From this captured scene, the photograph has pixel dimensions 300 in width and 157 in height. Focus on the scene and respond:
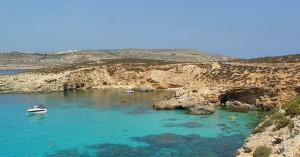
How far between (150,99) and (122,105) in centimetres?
780

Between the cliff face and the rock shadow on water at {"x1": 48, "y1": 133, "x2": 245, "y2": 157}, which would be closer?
the rock shadow on water at {"x1": 48, "y1": 133, "x2": 245, "y2": 157}

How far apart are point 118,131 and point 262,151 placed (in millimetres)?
25103

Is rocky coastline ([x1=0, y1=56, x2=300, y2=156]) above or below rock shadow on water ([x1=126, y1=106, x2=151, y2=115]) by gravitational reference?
above

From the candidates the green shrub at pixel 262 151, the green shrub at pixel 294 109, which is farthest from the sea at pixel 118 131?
the green shrub at pixel 262 151

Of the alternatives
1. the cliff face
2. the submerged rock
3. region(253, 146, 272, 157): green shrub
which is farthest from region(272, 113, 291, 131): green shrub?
the cliff face

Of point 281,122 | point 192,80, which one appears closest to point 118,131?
point 281,122

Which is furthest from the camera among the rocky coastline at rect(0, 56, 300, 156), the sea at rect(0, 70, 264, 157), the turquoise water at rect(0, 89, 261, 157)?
the rocky coastline at rect(0, 56, 300, 156)

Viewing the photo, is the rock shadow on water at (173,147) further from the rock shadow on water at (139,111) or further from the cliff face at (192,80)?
the cliff face at (192,80)

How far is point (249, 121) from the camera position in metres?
42.5

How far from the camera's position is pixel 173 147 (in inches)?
1225

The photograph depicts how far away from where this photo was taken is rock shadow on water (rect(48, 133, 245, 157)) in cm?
2884

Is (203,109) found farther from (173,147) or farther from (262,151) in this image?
(262,151)

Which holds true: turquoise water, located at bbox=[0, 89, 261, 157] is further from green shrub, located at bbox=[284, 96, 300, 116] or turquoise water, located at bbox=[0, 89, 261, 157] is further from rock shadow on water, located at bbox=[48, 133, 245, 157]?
green shrub, located at bbox=[284, 96, 300, 116]

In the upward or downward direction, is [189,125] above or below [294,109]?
below
